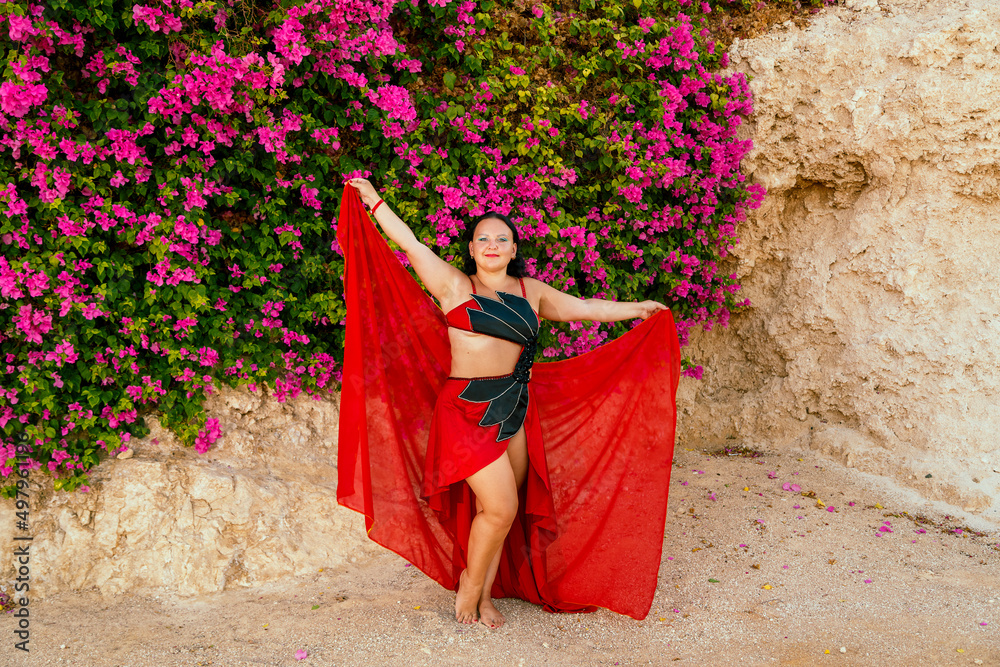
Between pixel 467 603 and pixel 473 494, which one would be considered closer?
pixel 467 603

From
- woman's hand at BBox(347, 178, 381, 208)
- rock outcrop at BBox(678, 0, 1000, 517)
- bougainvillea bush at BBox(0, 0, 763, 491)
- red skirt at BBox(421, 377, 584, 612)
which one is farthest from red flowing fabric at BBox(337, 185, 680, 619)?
rock outcrop at BBox(678, 0, 1000, 517)

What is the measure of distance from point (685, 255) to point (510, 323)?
2393 millimetres

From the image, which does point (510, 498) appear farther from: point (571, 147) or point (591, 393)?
point (571, 147)

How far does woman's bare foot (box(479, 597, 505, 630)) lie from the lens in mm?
3291

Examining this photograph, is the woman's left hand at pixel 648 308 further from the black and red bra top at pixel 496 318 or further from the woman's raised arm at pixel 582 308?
the black and red bra top at pixel 496 318

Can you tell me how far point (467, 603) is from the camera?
332cm

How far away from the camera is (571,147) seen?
4.86 m

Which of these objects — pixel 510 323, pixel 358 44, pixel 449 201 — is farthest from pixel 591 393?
pixel 358 44

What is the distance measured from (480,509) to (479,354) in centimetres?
75

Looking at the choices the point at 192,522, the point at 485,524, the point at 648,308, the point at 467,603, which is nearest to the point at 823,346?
the point at 648,308

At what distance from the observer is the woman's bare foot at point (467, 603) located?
3.31 m

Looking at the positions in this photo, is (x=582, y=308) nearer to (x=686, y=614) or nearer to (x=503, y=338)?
(x=503, y=338)

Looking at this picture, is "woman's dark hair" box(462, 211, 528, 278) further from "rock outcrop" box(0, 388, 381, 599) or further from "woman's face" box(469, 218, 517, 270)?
"rock outcrop" box(0, 388, 381, 599)

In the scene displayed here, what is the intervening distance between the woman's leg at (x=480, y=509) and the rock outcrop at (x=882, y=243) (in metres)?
2.79
